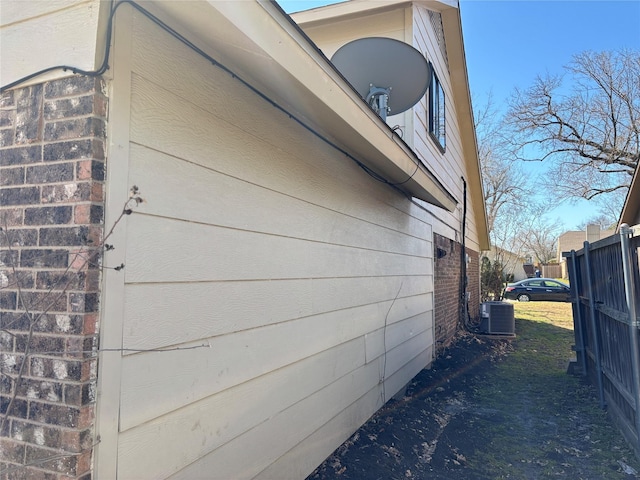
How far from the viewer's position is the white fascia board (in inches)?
70.2

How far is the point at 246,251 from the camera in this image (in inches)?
102

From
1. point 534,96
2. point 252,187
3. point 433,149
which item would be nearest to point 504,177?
point 534,96

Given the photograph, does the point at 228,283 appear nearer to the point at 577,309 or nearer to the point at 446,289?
the point at 577,309

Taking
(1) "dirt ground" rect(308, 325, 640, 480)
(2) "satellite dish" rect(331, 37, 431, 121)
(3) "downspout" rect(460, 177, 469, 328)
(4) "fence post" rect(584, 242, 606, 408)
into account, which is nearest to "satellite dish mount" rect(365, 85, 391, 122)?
(2) "satellite dish" rect(331, 37, 431, 121)

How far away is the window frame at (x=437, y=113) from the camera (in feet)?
24.5

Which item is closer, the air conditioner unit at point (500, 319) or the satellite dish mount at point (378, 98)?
the satellite dish mount at point (378, 98)

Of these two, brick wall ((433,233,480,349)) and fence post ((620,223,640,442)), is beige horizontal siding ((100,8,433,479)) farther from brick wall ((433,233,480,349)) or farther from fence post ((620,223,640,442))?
brick wall ((433,233,480,349))

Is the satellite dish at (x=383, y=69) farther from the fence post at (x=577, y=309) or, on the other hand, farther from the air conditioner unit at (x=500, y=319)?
the air conditioner unit at (x=500, y=319)

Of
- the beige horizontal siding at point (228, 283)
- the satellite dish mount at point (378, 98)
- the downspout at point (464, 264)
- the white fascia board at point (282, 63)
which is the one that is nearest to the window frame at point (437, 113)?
the satellite dish mount at point (378, 98)

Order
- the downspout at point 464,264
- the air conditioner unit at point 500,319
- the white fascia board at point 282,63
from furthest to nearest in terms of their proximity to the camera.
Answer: the downspout at point 464,264
the air conditioner unit at point 500,319
the white fascia board at point 282,63

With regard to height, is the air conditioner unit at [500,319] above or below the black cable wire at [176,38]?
below

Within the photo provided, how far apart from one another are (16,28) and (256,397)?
87.6 inches

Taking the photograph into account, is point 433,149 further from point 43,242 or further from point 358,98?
point 43,242

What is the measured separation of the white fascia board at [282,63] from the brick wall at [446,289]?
4746mm
